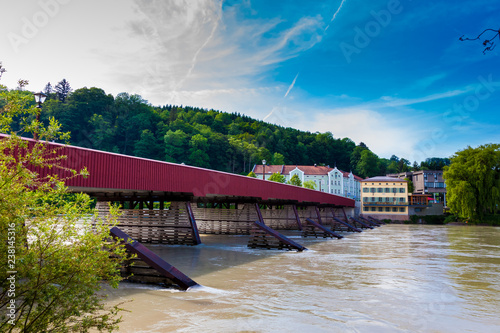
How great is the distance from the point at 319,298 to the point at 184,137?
87051 mm

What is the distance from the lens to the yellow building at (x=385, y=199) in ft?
224

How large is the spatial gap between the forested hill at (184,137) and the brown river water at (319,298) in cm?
7658

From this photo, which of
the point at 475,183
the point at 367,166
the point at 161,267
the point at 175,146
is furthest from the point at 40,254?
the point at 367,166

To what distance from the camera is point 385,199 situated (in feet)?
231

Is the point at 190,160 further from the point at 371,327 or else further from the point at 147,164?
the point at 371,327

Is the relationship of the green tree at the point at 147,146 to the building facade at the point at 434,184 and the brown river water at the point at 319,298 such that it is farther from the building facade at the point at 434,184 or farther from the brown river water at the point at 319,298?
the brown river water at the point at 319,298

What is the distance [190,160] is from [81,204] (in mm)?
87158

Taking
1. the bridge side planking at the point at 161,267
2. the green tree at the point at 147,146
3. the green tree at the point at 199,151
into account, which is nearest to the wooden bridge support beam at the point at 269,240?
the bridge side planking at the point at 161,267

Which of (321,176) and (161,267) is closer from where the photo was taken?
(161,267)

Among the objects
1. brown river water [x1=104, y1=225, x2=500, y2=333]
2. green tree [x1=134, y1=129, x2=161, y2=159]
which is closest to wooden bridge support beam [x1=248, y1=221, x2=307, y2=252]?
brown river water [x1=104, y1=225, x2=500, y2=333]

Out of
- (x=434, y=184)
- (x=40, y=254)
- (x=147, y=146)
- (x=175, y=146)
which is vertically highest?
(x=175, y=146)

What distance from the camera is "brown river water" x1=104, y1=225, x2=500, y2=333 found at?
6.43m

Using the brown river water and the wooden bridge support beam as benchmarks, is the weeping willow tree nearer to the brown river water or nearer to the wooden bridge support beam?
the brown river water

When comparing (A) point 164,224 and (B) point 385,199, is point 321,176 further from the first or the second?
(A) point 164,224
